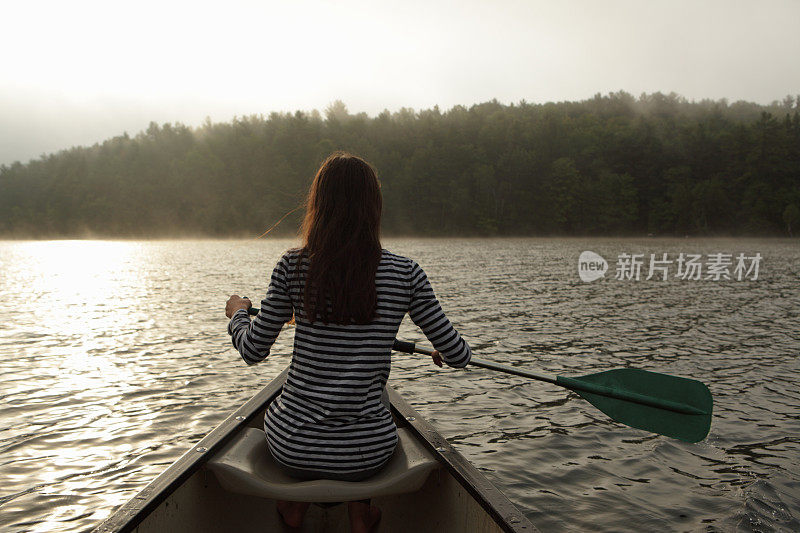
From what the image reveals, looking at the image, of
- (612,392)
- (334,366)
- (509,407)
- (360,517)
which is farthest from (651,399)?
(509,407)

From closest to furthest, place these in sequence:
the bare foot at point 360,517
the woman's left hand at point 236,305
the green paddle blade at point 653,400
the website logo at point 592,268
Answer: the bare foot at point 360,517 < the woman's left hand at point 236,305 < the green paddle blade at point 653,400 < the website logo at point 592,268

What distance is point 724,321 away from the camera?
45.4 ft

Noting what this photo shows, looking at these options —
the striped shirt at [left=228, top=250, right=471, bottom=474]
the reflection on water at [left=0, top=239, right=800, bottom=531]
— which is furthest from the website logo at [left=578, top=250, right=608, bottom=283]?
the striped shirt at [left=228, top=250, right=471, bottom=474]

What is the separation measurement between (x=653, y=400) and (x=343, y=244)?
221cm

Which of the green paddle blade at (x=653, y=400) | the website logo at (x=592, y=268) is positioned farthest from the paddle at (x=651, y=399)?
the website logo at (x=592, y=268)

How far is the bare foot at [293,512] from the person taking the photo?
9.52 feet

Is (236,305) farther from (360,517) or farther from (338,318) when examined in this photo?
(360,517)

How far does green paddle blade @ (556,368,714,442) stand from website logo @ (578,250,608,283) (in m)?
21.3

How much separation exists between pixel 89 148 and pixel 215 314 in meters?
131

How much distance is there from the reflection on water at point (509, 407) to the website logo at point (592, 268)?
9448mm

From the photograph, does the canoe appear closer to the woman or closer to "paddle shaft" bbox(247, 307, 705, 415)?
the woman

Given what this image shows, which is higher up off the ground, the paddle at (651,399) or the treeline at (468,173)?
the treeline at (468,173)

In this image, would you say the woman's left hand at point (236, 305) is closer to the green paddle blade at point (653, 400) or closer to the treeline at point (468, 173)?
the green paddle blade at point (653, 400)

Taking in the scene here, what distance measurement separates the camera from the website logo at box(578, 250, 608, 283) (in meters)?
26.3
